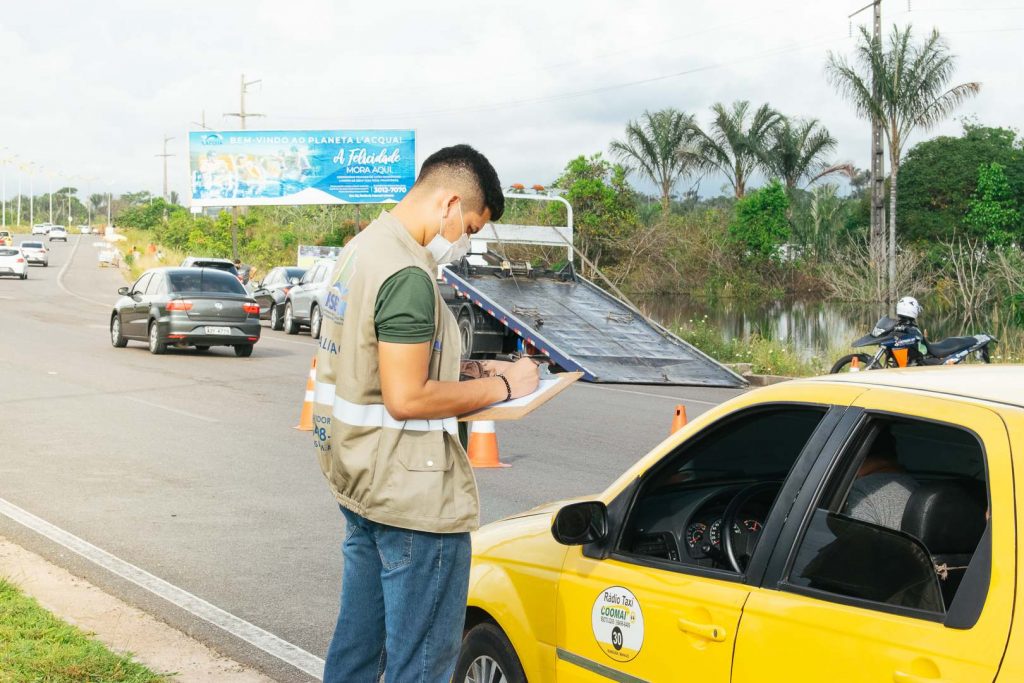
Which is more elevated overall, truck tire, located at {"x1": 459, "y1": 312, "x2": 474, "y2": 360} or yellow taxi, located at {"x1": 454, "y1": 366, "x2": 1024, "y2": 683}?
yellow taxi, located at {"x1": 454, "y1": 366, "x2": 1024, "y2": 683}

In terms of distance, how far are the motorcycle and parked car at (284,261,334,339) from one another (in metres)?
14.2

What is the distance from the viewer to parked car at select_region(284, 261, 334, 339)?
26.0 metres

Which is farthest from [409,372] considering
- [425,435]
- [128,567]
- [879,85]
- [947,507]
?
[879,85]

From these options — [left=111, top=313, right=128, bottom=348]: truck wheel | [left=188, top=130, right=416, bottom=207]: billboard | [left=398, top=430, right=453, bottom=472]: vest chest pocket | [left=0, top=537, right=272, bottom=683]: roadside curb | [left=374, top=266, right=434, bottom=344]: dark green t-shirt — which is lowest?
[left=0, top=537, right=272, bottom=683]: roadside curb

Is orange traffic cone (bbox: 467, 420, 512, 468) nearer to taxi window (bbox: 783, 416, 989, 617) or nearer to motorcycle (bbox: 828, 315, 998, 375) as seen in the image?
motorcycle (bbox: 828, 315, 998, 375)

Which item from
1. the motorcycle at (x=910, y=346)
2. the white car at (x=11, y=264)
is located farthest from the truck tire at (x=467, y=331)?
the white car at (x=11, y=264)

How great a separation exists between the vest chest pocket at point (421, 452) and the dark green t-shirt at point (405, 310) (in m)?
0.26

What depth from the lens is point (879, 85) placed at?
119 feet

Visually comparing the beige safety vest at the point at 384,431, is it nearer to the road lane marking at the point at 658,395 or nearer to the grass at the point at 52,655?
the grass at the point at 52,655

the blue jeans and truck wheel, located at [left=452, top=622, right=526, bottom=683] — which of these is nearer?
the blue jeans

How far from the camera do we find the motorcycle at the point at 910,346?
44.1 feet

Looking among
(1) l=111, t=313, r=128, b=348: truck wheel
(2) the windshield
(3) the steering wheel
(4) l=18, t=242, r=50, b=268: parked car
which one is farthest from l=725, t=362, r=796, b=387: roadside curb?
(4) l=18, t=242, r=50, b=268: parked car

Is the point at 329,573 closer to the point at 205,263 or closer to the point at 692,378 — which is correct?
the point at 692,378

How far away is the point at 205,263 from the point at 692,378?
19.4 meters
